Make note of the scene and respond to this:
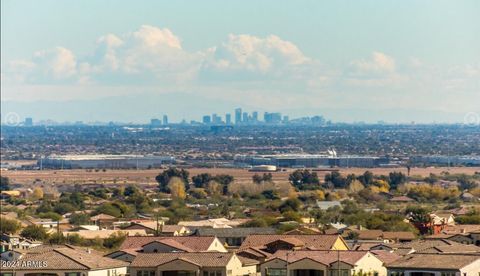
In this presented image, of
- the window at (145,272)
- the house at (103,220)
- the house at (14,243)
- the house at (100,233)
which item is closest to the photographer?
the window at (145,272)

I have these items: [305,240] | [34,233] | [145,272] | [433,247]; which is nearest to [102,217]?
[34,233]

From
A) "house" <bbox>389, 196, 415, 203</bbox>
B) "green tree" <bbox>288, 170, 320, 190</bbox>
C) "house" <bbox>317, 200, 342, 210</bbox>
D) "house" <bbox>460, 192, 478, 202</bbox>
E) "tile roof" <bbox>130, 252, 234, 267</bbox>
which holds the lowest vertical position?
"green tree" <bbox>288, 170, 320, 190</bbox>

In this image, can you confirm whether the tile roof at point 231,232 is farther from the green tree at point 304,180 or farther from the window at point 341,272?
the green tree at point 304,180

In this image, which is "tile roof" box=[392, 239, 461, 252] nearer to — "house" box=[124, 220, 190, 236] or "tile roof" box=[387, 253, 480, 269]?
"tile roof" box=[387, 253, 480, 269]

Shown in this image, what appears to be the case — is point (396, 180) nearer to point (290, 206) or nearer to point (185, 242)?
point (290, 206)

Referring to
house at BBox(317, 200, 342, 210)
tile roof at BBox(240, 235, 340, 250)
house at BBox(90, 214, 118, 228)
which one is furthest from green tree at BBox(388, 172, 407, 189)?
tile roof at BBox(240, 235, 340, 250)

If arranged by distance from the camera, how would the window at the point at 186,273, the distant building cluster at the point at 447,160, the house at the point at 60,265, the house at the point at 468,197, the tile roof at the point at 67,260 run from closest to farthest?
the house at the point at 60,265 → the tile roof at the point at 67,260 → the window at the point at 186,273 → the house at the point at 468,197 → the distant building cluster at the point at 447,160

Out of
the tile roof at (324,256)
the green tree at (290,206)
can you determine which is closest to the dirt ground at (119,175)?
the green tree at (290,206)

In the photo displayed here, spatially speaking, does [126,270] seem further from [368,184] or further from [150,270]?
[368,184]
